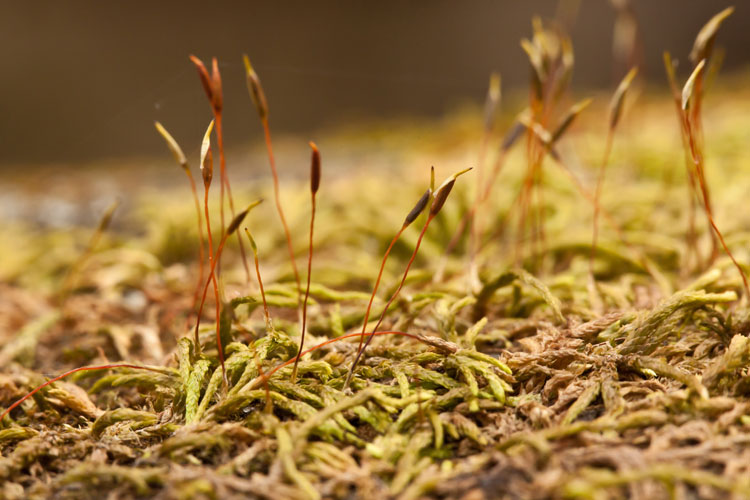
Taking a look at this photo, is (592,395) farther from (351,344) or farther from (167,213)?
(167,213)

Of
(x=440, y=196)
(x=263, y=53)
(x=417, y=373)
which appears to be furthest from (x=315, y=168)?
(x=263, y=53)

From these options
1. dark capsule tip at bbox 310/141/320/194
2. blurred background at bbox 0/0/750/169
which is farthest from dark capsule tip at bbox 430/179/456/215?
blurred background at bbox 0/0/750/169

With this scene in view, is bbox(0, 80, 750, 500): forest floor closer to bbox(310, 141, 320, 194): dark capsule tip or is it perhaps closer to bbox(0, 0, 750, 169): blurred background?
bbox(310, 141, 320, 194): dark capsule tip

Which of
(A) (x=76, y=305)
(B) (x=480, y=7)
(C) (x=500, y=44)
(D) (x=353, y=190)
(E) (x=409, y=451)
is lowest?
(A) (x=76, y=305)

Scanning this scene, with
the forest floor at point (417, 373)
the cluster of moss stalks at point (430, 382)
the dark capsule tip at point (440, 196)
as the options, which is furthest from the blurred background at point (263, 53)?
the dark capsule tip at point (440, 196)

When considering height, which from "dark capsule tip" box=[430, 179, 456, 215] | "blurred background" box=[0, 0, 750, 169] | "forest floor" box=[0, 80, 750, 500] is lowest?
"forest floor" box=[0, 80, 750, 500]

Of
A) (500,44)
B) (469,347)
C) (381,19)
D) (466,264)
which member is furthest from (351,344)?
(381,19)

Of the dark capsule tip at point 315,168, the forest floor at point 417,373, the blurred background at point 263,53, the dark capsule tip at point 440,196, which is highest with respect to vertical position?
the blurred background at point 263,53

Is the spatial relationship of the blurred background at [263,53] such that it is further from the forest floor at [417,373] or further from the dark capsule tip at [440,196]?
the dark capsule tip at [440,196]
